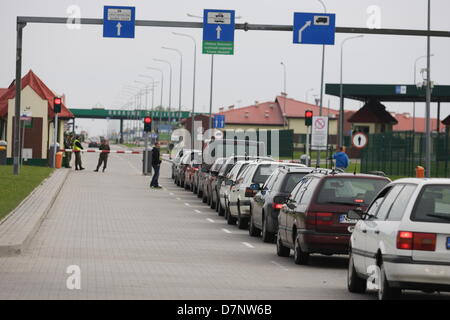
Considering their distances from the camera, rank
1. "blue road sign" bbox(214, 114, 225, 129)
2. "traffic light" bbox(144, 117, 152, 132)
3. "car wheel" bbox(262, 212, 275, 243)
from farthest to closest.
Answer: "blue road sign" bbox(214, 114, 225, 129)
"traffic light" bbox(144, 117, 152, 132)
"car wheel" bbox(262, 212, 275, 243)

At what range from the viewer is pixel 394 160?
63562 mm

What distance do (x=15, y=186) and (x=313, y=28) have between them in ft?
36.5

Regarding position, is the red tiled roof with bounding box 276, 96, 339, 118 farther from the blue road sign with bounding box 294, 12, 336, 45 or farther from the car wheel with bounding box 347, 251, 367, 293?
the car wheel with bounding box 347, 251, 367, 293

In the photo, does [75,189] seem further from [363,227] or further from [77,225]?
[363,227]

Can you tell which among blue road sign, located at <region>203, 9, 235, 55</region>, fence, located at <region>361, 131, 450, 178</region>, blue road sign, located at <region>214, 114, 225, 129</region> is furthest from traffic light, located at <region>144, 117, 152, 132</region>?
blue road sign, located at <region>214, 114, 225, 129</region>

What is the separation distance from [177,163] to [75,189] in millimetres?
11891

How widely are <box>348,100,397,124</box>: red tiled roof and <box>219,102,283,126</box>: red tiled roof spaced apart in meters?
53.9

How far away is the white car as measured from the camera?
12484 millimetres

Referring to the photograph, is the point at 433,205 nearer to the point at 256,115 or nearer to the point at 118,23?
the point at 118,23

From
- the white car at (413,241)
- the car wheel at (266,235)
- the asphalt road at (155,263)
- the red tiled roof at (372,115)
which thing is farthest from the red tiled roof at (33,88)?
the white car at (413,241)

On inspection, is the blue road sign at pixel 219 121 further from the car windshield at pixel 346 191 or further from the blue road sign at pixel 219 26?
the car windshield at pixel 346 191

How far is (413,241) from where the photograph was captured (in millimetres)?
12562

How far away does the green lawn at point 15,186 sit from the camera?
29031 millimetres
